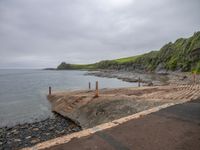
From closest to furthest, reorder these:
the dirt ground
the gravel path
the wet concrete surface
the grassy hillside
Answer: the wet concrete surface → the dirt ground → the gravel path → the grassy hillside

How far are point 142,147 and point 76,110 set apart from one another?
10568 millimetres

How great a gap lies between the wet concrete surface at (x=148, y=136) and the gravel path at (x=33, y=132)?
696 cm

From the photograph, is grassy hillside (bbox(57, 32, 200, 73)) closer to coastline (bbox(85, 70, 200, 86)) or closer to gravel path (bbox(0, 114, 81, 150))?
coastline (bbox(85, 70, 200, 86))

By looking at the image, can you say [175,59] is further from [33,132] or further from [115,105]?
[33,132]

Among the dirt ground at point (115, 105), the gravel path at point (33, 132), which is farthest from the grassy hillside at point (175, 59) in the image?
the gravel path at point (33, 132)

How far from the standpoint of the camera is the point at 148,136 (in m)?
3.99

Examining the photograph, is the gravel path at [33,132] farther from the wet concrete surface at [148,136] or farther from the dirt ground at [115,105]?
the wet concrete surface at [148,136]

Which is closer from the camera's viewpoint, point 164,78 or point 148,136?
point 148,136

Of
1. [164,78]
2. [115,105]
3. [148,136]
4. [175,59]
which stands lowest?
[164,78]

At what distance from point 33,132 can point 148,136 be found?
965 cm

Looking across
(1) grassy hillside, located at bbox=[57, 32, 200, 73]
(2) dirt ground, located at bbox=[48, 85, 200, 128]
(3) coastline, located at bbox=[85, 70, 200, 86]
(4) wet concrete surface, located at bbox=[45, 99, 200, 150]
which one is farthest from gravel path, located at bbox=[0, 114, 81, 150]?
(1) grassy hillside, located at bbox=[57, 32, 200, 73]

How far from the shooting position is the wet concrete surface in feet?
11.6

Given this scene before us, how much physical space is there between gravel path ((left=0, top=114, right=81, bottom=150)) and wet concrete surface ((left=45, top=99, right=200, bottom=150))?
6962mm

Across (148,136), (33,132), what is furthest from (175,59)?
(148,136)
